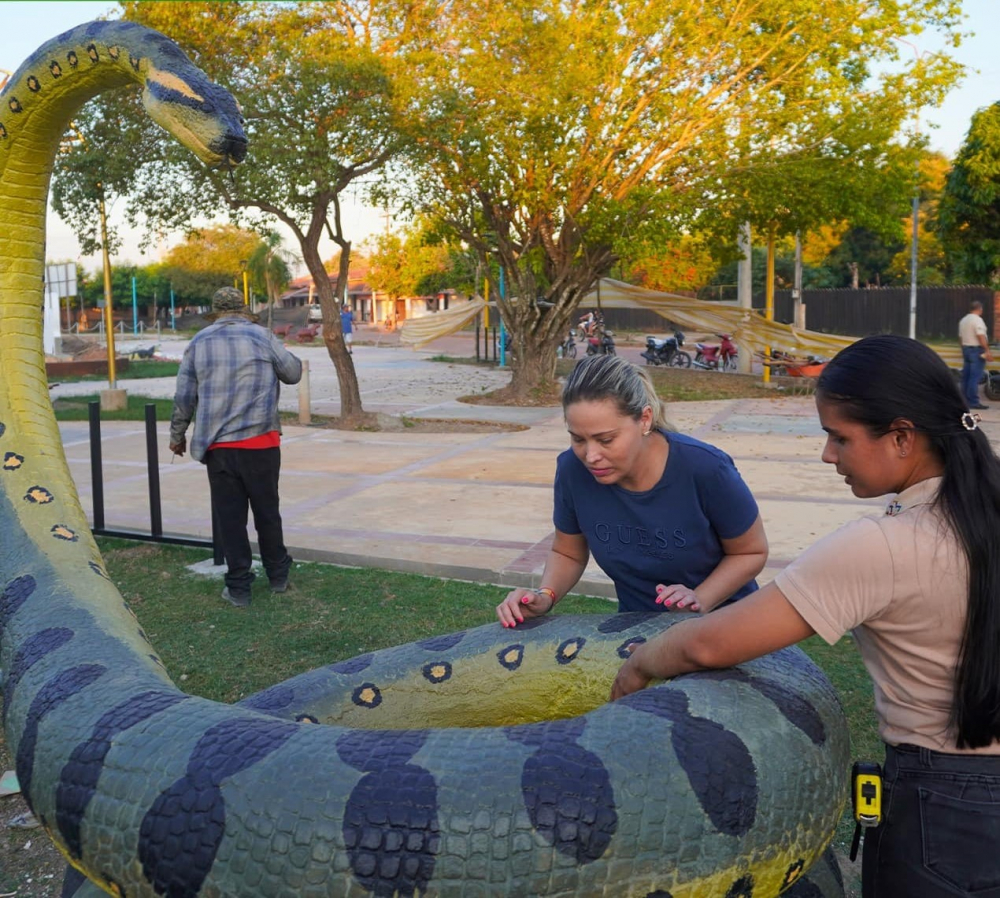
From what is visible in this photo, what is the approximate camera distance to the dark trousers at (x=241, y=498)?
Answer: 18.9 ft

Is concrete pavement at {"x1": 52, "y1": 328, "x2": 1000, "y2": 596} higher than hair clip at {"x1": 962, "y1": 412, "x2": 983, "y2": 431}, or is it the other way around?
hair clip at {"x1": 962, "y1": 412, "x2": 983, "y2": 431}

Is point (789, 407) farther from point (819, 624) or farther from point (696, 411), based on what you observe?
point (819, 624)

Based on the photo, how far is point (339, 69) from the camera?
38.5 ft

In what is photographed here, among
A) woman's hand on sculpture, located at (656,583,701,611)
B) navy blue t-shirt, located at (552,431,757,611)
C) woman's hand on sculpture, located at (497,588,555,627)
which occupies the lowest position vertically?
woman's hand on sculpture, located at (497,588,555,627)

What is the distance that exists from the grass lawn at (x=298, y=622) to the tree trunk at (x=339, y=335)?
7.24m

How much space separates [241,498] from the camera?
19.3 feet

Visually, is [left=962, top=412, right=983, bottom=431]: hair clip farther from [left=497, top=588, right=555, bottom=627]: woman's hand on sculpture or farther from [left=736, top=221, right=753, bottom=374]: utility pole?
[left=736, top=221, right=753, bottom=374]: utility pole

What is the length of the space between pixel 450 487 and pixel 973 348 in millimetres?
9941

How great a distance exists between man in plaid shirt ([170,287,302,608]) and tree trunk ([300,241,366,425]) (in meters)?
7.88

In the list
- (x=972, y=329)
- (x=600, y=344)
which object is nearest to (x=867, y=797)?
(x=972, y=329)

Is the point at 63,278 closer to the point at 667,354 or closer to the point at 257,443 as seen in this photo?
the point at 667,354

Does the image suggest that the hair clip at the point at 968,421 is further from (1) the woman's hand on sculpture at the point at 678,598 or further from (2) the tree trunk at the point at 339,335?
(2) the tree trunk at the point at 339,335

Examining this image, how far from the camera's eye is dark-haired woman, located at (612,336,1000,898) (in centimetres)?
166

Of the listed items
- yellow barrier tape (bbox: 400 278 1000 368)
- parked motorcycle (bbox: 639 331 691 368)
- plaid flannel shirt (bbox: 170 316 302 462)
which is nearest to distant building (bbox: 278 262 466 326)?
parked motorcycle (bbox: 639 331 691 368)
